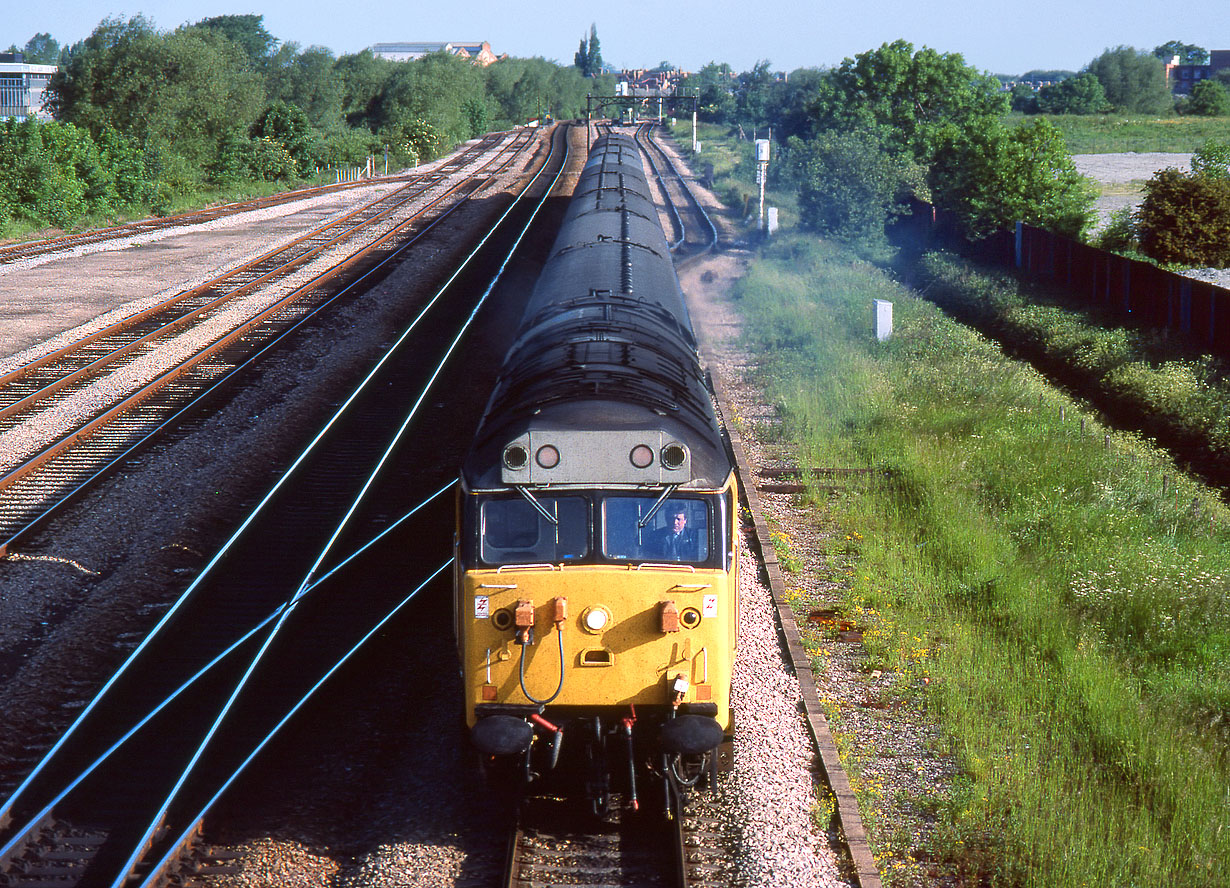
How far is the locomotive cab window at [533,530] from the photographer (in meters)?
8.02

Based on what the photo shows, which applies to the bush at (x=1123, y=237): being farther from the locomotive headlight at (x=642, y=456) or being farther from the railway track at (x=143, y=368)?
the locomotive headlight at (x=642, y=456)

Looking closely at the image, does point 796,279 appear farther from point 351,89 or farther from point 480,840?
point 351,89

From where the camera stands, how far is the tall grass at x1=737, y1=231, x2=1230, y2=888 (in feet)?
26.7

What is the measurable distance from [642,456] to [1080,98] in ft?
415

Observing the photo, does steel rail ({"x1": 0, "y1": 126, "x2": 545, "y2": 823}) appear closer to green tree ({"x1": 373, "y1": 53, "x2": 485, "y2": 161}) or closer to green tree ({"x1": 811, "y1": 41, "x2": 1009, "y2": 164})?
green tree ({"x1": 811, "y1": 41, "x2": 1009, "y2": 164})

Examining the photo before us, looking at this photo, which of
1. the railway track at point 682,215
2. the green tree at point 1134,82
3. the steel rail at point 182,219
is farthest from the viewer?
the green tree at point 1134,82

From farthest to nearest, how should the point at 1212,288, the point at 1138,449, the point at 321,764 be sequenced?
the point at 1212,288 → the point at 1138,449 → the point at 321,764

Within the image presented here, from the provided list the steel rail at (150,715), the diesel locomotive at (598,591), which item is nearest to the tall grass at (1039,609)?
the diesel locomotive at (598,591)

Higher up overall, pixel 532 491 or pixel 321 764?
pixel 532 491

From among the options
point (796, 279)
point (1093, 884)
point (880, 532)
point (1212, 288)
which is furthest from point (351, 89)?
point (1093, 884)

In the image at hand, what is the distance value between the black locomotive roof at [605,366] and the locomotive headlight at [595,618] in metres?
0.89

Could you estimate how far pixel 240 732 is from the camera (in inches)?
388

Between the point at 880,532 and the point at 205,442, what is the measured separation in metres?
10.0

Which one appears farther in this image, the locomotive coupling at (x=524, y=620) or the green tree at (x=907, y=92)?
the green tree at (x=907, y=92)
